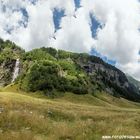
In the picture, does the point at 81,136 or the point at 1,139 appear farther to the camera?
the point at 81,136

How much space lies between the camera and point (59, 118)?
85.9 feet

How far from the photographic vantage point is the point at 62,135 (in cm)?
1839

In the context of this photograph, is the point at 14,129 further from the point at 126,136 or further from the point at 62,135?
the point at 126,136

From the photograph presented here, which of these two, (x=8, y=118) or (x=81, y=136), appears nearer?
(x=81, y=136)

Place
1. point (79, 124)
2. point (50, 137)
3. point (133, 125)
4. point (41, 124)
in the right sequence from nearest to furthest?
point (50, 137)
point (41, 124)
point (79, 124)
point (133, 125)

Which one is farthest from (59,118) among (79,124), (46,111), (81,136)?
(81,136)

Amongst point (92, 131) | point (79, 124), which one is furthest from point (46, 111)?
point (92, 131)

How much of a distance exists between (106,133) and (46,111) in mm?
8712

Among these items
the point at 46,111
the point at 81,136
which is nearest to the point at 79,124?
the point at 81,136

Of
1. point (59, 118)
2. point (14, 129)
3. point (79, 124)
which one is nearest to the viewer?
point (14, 129)

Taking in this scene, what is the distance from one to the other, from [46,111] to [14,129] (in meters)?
8.63

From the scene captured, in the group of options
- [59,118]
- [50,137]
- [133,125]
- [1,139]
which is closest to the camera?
[1,139]

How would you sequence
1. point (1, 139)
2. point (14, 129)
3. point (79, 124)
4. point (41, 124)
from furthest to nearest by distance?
1. point (79, 124)
2. point (41, 124)
3. point (14, 129)
4. point (1, 139)

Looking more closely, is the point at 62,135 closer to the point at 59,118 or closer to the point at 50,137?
the point at 50,137
